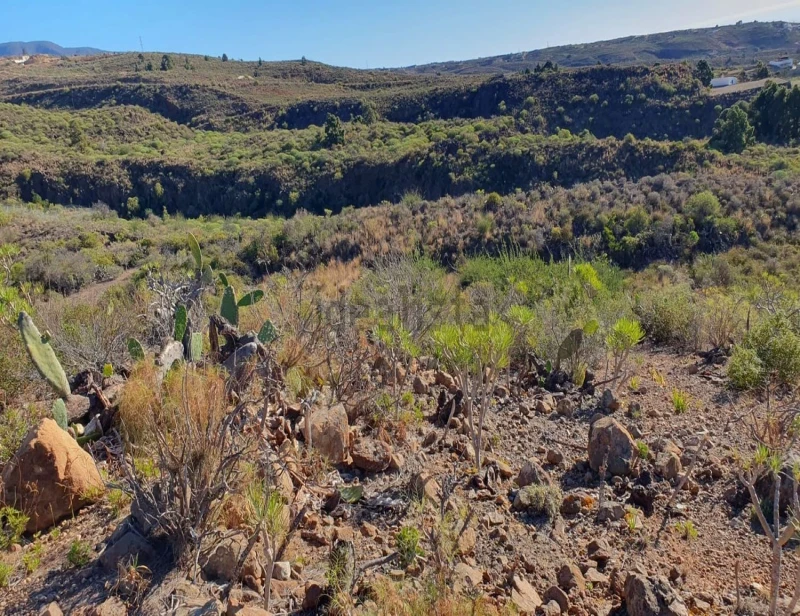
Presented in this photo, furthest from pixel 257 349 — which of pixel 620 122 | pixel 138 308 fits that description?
pixel 620 122

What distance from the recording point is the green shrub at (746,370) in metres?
4.20

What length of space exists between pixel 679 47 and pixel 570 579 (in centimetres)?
10836

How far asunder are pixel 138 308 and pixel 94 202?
96.3 ft

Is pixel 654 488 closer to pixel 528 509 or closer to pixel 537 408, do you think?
pixel 528 509

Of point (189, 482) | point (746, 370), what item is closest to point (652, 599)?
point (189, 482)

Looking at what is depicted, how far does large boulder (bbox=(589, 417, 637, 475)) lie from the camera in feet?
10.2

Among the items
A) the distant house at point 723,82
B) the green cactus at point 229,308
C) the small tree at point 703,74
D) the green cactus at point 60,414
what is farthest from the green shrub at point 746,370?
the distant house at point 723,82

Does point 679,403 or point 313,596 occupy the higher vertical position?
point 313,596

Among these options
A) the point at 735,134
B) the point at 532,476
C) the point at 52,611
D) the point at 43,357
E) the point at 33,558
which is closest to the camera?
the point at 52,611

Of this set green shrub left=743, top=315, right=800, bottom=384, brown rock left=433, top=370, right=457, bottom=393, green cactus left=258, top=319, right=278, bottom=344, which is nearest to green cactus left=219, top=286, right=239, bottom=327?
green cactus left=258, top=319, right=278, bottom=344

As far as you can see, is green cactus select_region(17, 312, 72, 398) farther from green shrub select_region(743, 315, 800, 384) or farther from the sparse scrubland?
green shrub select_region(743, 315, 800, 384)

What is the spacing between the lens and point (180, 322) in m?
4.04

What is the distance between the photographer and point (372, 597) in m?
2.10

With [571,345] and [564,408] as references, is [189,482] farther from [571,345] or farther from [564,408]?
[571,345]
